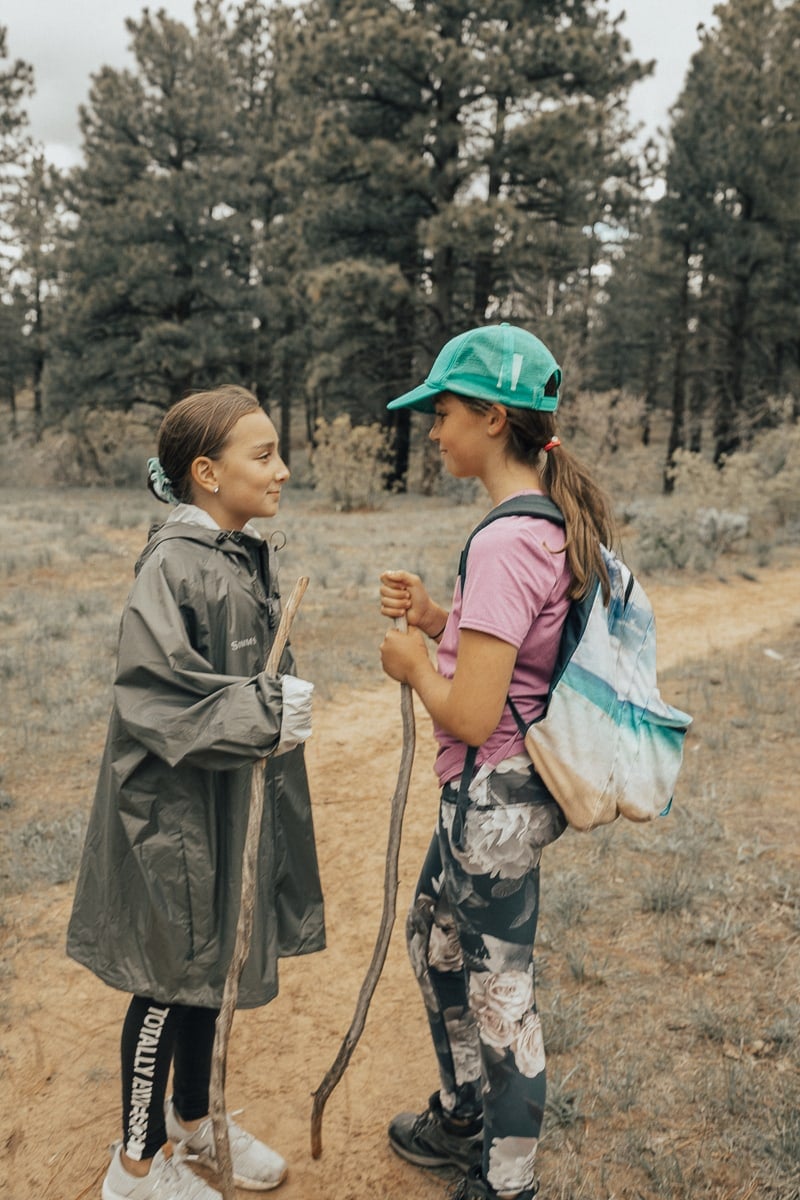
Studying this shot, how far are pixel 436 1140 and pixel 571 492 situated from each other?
5.37 feet

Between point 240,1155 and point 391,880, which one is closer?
point 391,880

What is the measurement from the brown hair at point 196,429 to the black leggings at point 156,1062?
114 centimetres

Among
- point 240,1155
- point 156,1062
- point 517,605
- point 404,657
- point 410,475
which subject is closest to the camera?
point 517,605

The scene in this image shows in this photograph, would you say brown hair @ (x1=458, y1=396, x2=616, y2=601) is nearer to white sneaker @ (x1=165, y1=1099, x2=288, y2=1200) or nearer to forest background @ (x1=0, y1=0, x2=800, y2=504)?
white sneaker @ (x1=165, y1=1099, x2=288, y2=1200)

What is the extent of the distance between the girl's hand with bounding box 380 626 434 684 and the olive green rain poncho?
24cm

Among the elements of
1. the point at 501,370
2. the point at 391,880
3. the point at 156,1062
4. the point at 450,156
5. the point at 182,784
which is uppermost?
the point at 450,156

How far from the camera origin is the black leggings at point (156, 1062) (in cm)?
197

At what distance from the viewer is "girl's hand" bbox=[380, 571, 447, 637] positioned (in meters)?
1.97

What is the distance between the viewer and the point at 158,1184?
6.86 ft

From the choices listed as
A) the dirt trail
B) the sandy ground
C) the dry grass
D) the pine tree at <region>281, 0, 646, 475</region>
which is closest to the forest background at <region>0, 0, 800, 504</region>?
the pine tree at <region>281, 0, 646, 475</region>

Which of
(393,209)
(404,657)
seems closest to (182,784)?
(404,657)

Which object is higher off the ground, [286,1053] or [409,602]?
[409,602]

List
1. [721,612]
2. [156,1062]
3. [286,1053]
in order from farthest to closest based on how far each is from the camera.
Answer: [721,612]
[286,1053]
[156,1062]

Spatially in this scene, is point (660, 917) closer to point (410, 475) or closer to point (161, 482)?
point (161, 482)
